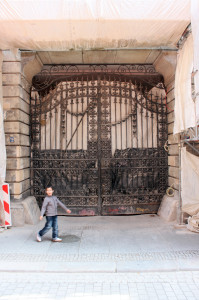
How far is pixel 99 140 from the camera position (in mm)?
7902

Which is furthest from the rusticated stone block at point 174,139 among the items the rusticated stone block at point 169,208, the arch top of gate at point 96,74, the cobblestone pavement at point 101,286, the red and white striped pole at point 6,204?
the red and white striped pole at point 6,204

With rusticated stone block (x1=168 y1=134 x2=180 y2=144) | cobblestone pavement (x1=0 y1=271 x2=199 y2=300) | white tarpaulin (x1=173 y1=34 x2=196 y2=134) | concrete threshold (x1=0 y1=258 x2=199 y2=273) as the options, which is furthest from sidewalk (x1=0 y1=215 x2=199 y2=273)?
white tarpaulin (x1=173 y1=34 x2=196 y2=134)

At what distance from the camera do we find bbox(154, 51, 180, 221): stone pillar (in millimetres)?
7082

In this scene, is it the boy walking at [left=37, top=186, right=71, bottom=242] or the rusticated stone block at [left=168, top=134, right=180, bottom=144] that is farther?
the rusticated stone block at [left=168, top=134, right=180, bottom=144]

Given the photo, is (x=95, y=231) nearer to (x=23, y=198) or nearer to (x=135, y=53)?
(x=23, y=198)

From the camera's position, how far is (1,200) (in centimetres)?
630

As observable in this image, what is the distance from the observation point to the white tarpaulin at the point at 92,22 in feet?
15.5

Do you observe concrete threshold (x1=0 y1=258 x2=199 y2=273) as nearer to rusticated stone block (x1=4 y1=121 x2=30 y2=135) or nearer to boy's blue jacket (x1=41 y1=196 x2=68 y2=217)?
boy's blue jacket (x1=41 y1=196 x2=68 y2=217)

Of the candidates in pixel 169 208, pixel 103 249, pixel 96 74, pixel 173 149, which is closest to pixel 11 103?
pixel 96 74

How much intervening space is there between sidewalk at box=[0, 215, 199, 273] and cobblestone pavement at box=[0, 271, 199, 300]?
159 millimetres

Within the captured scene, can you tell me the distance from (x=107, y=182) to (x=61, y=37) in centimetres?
461

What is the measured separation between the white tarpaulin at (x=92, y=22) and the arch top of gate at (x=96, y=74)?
2274 mm

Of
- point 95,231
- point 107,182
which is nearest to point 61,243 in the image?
point 95,231

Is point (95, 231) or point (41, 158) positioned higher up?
point (41, 158)
